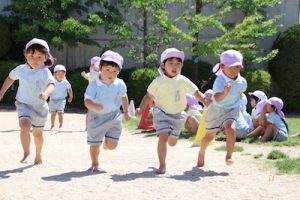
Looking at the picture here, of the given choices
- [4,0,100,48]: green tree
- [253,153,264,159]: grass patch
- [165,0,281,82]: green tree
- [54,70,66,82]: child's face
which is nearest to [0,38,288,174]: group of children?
[253,153,264,159]: grass patch

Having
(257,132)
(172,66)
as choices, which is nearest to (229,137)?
(172,66)

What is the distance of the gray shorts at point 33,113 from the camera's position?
700 cm

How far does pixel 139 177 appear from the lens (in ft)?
20.9

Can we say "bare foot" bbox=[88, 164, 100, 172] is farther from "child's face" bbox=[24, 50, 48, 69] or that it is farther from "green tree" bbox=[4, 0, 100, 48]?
"green tree" bbox=[4, 0, 100, 48]

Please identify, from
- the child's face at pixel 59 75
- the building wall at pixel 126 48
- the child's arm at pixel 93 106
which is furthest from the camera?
the building wall at pixel 126 48

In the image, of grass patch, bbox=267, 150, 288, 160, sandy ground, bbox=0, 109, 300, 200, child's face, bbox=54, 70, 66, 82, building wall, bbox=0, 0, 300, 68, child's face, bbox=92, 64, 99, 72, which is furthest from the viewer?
building wall, bbox=0, 0, 300, 68

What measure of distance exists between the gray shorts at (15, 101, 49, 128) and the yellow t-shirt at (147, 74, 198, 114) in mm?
1368

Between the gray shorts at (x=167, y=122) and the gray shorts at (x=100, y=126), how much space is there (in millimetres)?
485

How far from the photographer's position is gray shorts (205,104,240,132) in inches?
279

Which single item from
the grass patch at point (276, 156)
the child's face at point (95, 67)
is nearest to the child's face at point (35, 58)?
the grass patch at point (276, 156)

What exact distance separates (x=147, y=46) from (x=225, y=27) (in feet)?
8.38

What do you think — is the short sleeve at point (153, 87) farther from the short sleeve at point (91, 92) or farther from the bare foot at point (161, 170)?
the bare foot at point (161, 170)

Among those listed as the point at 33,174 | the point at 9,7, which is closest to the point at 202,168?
the point at 33,174

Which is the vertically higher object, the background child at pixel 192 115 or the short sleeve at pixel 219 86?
the short sleeve at pixel 219 86
